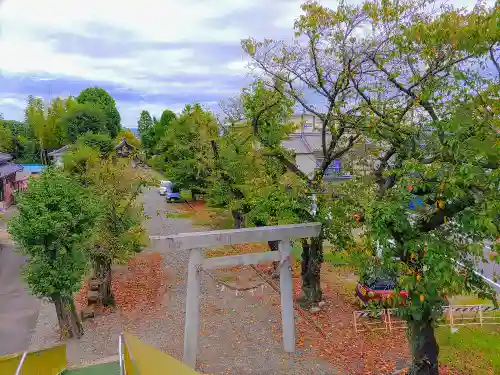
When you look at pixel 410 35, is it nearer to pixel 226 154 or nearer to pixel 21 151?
pixel 226 154

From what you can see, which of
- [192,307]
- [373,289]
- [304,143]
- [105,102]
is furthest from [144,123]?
[192,307]

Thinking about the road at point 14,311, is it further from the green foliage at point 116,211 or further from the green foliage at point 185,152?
the green foliage at point 185,152

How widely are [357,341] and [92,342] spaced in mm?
7851

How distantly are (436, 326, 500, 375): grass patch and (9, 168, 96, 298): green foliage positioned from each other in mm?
10479

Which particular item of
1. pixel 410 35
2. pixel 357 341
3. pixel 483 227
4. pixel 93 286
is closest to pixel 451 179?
pixel 483 227

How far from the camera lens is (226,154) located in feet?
64.3

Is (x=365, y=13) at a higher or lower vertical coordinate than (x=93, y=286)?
higher

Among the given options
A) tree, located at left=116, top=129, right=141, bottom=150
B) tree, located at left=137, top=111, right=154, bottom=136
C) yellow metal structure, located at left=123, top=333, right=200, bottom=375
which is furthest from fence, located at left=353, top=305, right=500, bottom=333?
tree, located at left=137, top=111, right=154, bottom=136

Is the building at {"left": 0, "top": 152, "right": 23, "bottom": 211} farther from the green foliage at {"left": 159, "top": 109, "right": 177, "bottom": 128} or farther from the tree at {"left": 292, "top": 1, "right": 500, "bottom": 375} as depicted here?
the tree at {"left": 292, "top": 1, "right": 500, "bottom": 375}

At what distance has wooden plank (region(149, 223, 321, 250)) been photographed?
991 cm

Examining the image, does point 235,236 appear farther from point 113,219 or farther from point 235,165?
point 235,165

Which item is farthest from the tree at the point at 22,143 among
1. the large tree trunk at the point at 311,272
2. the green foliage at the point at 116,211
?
the large tree trunk at the point at 311,272

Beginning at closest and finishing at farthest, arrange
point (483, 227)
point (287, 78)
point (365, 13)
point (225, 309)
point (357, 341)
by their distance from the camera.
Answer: point (483, 227)
point (365, 13)
point (357, 341)
point (287, 78)
point (225, 309)

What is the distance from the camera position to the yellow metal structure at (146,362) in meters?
7.11
